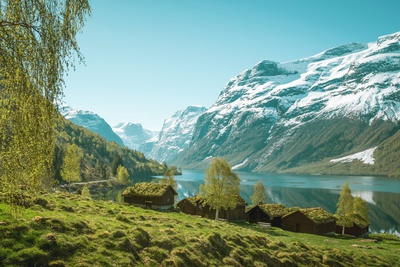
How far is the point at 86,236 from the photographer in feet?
69.3

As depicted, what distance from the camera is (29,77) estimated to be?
13539 millimetres

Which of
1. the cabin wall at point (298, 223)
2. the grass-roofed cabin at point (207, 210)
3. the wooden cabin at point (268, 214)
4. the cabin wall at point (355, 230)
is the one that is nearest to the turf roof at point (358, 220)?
the cabin wall at point (355, 230)

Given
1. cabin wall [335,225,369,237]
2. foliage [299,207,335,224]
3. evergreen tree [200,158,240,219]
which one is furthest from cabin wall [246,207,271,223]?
cabin wall [335,225,369,237]

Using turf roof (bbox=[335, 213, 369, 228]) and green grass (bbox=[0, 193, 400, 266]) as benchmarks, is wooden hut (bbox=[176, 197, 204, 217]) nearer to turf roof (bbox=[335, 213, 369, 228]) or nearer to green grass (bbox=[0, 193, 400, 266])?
turf roof (bbox=[335, 213, 369, 228])

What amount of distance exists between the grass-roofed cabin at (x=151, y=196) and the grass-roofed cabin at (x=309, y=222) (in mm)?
26173

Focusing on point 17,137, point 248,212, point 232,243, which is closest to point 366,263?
point 232,243

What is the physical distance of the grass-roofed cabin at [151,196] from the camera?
245 feet

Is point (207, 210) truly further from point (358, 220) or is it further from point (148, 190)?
point (358, 220)

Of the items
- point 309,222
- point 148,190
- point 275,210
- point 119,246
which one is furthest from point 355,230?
point 119,246

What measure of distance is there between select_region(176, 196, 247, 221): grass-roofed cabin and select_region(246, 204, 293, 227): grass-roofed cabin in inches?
77.0

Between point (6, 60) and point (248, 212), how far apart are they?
76859 mm

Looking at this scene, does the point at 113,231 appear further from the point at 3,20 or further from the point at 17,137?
the point at 3,20

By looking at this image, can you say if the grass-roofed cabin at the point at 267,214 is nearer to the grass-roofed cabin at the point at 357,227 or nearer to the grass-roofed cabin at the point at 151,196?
the grass-roofed cabin at the point at 357,227

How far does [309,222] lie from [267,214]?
36.7ft
